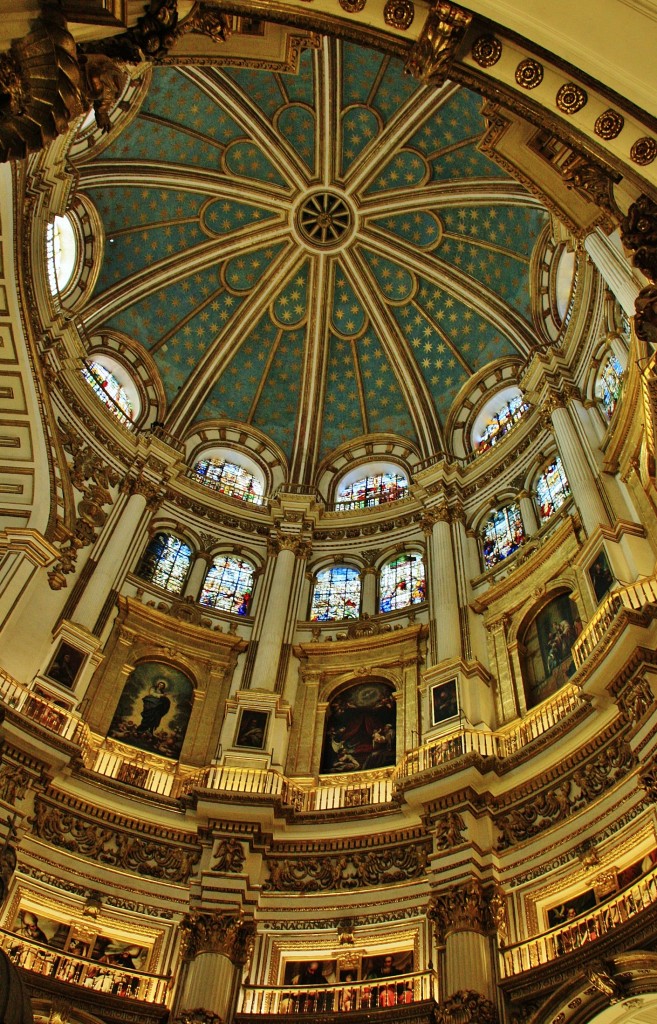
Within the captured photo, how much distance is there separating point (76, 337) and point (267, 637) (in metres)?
11.0

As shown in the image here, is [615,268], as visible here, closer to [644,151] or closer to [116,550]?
[644,151]

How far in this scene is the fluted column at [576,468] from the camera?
66.9 ft

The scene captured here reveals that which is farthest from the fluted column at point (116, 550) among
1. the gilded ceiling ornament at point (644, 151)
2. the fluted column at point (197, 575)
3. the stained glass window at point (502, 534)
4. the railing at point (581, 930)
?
the gilded ceiling ornament at point (644, 151)

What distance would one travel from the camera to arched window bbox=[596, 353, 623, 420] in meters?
22.4

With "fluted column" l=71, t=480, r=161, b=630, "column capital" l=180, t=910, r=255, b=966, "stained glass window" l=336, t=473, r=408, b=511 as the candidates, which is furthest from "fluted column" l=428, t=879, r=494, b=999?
"stained glass window" l=336, t=473, r=408, b=511

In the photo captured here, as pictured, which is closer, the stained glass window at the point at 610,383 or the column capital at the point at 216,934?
the column capital at the point at 216,934

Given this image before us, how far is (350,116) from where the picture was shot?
31.7 m

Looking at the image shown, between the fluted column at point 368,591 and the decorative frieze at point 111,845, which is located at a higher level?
the fluted column at point 368,591

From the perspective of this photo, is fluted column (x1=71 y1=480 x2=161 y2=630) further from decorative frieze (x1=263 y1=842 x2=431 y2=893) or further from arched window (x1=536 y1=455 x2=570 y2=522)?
arched window (x1=536 y1=455 x2=570 y2=522)

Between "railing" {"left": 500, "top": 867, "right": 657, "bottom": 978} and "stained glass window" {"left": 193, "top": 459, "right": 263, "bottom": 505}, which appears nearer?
"railing" {"left": 500, "top": 867, "right": 657, "bottom": 978}

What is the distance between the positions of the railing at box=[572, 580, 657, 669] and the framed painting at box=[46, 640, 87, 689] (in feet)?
38.0

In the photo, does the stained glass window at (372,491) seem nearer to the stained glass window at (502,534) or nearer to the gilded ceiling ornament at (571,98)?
the stained glass window at (502,534)

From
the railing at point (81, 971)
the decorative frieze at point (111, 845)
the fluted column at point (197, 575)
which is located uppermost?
the fluted column at point (197, 575)

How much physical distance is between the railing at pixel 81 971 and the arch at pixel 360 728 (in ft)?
21.6
